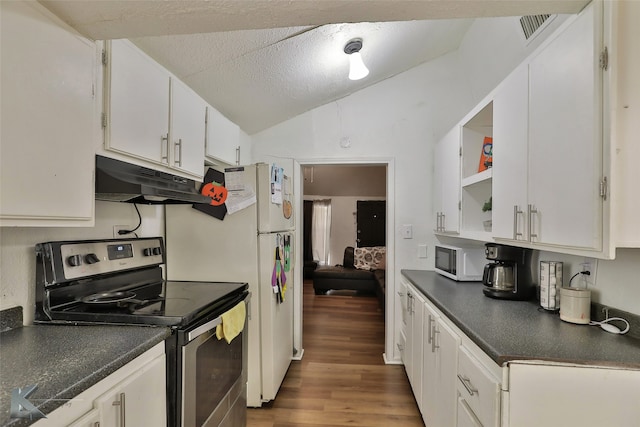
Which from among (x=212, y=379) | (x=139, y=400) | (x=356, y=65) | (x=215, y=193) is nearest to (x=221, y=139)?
(x=215, y=193)

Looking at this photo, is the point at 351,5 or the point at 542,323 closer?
the point at 351,5

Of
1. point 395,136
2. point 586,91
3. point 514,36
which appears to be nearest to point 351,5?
point 586,91

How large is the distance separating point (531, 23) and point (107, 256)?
261 centimetres

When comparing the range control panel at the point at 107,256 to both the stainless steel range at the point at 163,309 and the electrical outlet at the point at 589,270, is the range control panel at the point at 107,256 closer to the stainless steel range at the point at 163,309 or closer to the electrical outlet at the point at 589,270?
the stainless steel range at the point at 163,309

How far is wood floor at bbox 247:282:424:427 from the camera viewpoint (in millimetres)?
2084

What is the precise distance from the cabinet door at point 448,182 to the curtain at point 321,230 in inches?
166

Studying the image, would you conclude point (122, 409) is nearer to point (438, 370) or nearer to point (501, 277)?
point (438, 370)

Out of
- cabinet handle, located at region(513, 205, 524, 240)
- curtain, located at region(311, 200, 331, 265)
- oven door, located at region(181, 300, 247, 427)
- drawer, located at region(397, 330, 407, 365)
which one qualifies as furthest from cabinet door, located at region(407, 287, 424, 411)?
curtain, located at region(311, 200, 331, 265)

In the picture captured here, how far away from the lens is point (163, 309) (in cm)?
135

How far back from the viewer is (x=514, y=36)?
1925mm

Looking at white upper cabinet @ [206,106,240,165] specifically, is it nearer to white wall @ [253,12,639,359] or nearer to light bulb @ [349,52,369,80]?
white wall @ [253,12,639,359]

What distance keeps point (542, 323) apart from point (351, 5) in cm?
149

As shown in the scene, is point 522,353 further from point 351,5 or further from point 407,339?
point 407,339

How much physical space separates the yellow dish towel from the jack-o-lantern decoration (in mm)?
714
